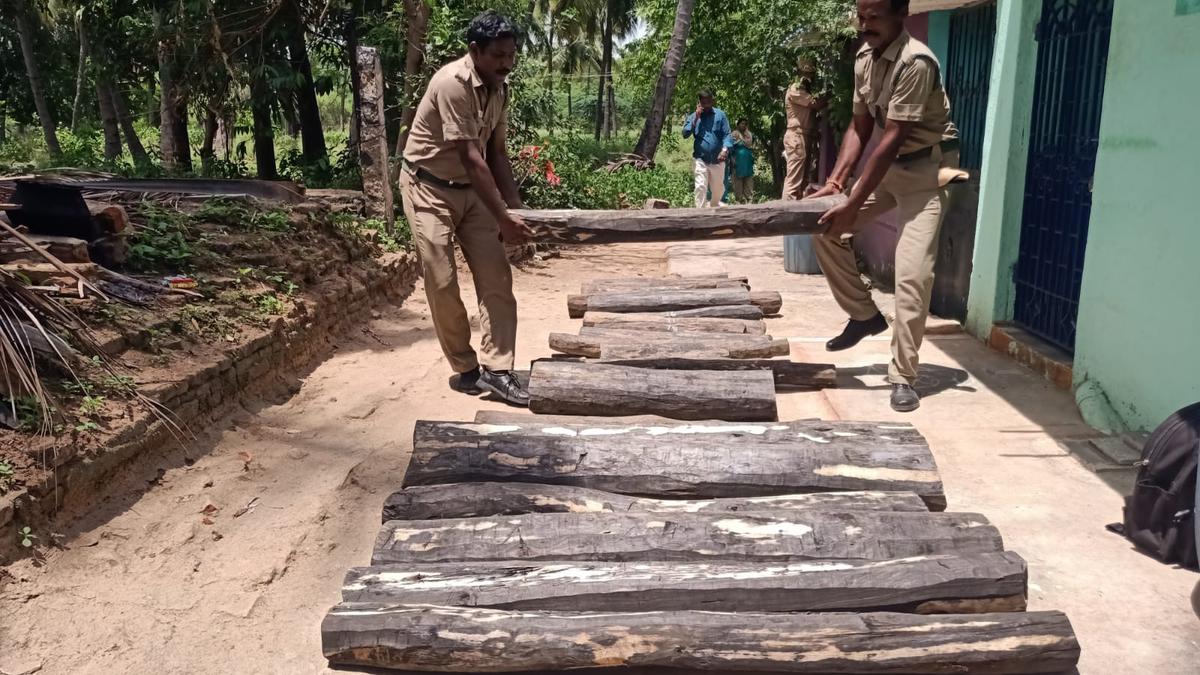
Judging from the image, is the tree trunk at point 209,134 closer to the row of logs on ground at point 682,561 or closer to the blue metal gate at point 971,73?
the blue metal gate at point 971,73

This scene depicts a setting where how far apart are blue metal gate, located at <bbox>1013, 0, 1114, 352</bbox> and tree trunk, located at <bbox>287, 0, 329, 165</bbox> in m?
9.22

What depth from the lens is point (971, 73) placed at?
6496 mm

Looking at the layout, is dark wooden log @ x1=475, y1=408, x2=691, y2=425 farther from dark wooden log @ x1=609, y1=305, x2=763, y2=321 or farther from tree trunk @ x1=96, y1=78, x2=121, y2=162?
tree trunk @ x1=96, y1=78, x2=121, y2=162

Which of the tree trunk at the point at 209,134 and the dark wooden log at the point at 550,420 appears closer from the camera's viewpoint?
the dark wooden log at the point at 550,420

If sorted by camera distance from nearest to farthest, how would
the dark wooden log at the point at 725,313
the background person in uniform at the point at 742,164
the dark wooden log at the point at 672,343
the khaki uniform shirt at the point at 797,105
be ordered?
the dark wooden log at the point at 672,343, the dark wooden log at the point at 725,313, the khaki uniform shirt at the point at 797,105, the background person in uniform at the point at 742,164

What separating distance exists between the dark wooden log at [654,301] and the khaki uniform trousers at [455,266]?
1.87 m

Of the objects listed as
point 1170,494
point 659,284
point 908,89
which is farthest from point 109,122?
point 1170,494

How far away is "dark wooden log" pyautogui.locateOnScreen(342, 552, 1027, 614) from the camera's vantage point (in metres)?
2.60

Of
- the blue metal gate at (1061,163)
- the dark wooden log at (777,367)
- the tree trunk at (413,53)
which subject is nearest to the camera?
the blue metal gate at (1061,163)

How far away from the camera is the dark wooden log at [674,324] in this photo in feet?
19.8

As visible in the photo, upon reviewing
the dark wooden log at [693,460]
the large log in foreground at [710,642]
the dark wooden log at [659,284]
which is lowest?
the large log in foreground at [710,642]

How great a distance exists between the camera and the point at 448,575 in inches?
109

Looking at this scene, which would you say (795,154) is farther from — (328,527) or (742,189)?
(328,527)

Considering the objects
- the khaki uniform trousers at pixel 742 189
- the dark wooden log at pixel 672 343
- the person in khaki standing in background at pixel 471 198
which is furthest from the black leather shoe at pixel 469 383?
the khaki uniform trousers at pixel 742 189
